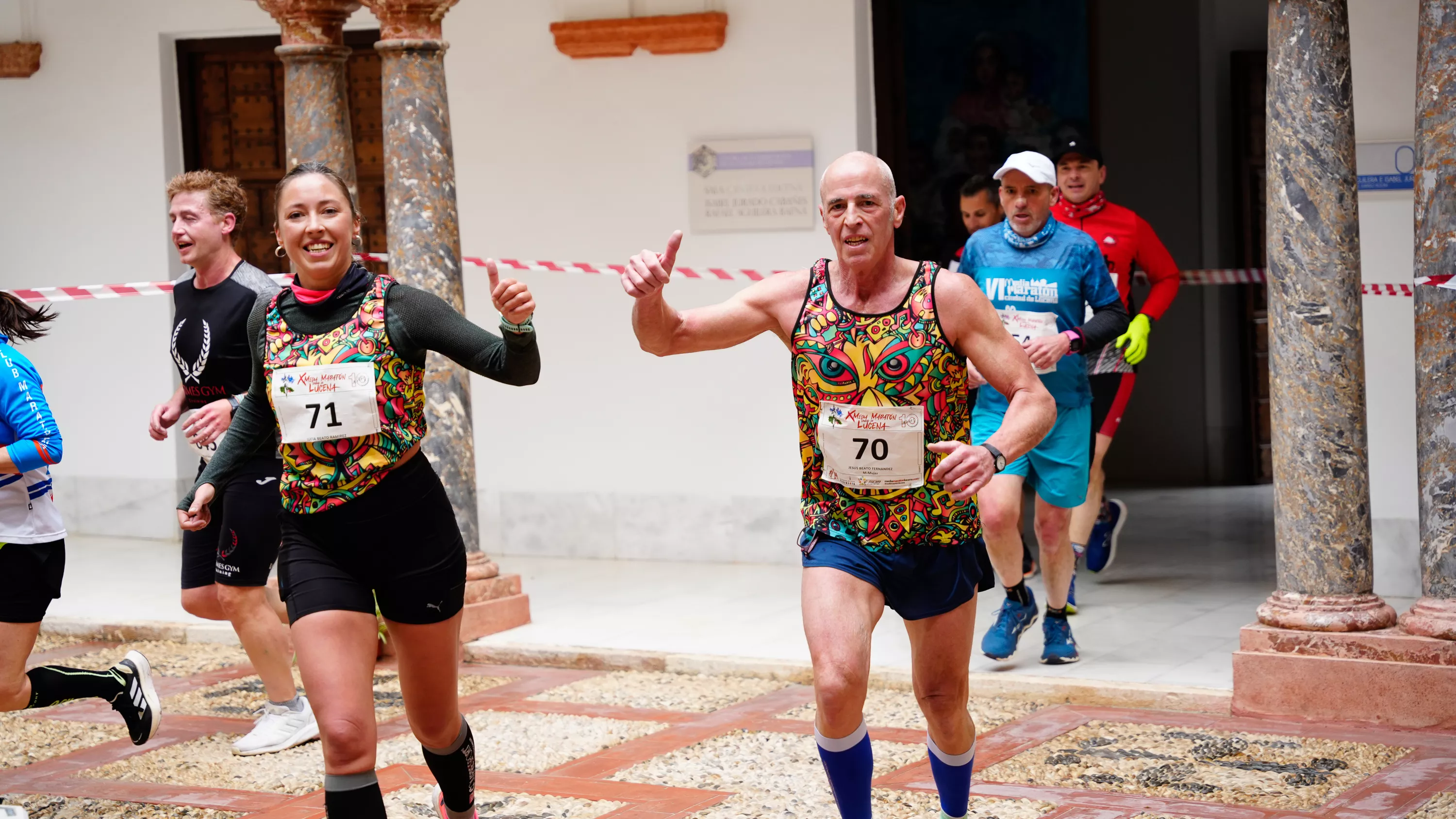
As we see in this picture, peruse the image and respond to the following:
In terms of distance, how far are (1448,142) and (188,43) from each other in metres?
7.74

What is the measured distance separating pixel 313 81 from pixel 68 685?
126 inches

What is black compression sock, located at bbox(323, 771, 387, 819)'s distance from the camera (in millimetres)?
3992

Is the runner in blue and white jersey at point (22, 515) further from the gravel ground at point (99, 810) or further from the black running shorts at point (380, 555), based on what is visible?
the black running shorts at point (380, 555)

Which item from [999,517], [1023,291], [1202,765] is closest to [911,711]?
[999,517]

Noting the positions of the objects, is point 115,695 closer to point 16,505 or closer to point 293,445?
point 16,505

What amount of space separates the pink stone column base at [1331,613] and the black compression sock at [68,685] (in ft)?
13.1

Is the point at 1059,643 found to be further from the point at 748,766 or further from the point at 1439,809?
the point at 1439,809

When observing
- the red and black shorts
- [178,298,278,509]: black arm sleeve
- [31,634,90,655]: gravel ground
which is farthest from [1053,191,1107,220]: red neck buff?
[31,634,90,655]: gravel ground

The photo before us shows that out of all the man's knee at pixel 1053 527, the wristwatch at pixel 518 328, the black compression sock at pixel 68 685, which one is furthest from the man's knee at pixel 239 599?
the man's knee at pixel 1053 527

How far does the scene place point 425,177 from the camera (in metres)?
7.63

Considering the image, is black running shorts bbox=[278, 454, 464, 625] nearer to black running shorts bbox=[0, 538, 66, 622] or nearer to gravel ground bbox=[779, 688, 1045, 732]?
black running shorts bbox=[0, 538, 66, 622]

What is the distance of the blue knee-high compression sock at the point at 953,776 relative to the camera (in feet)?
14.7

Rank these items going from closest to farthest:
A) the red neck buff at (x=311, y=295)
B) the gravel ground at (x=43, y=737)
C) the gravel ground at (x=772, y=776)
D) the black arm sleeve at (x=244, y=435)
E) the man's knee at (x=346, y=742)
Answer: the man's knee at (x=346, y=742) < the red neck buff at (x=311, y=295) < the black arm sleeve at (x=244, y=435) < the gravel ground at (x=772, y=776) < the gravel ground at (x=43, y=737)

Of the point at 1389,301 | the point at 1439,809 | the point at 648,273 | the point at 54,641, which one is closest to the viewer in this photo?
the point at 648,273
